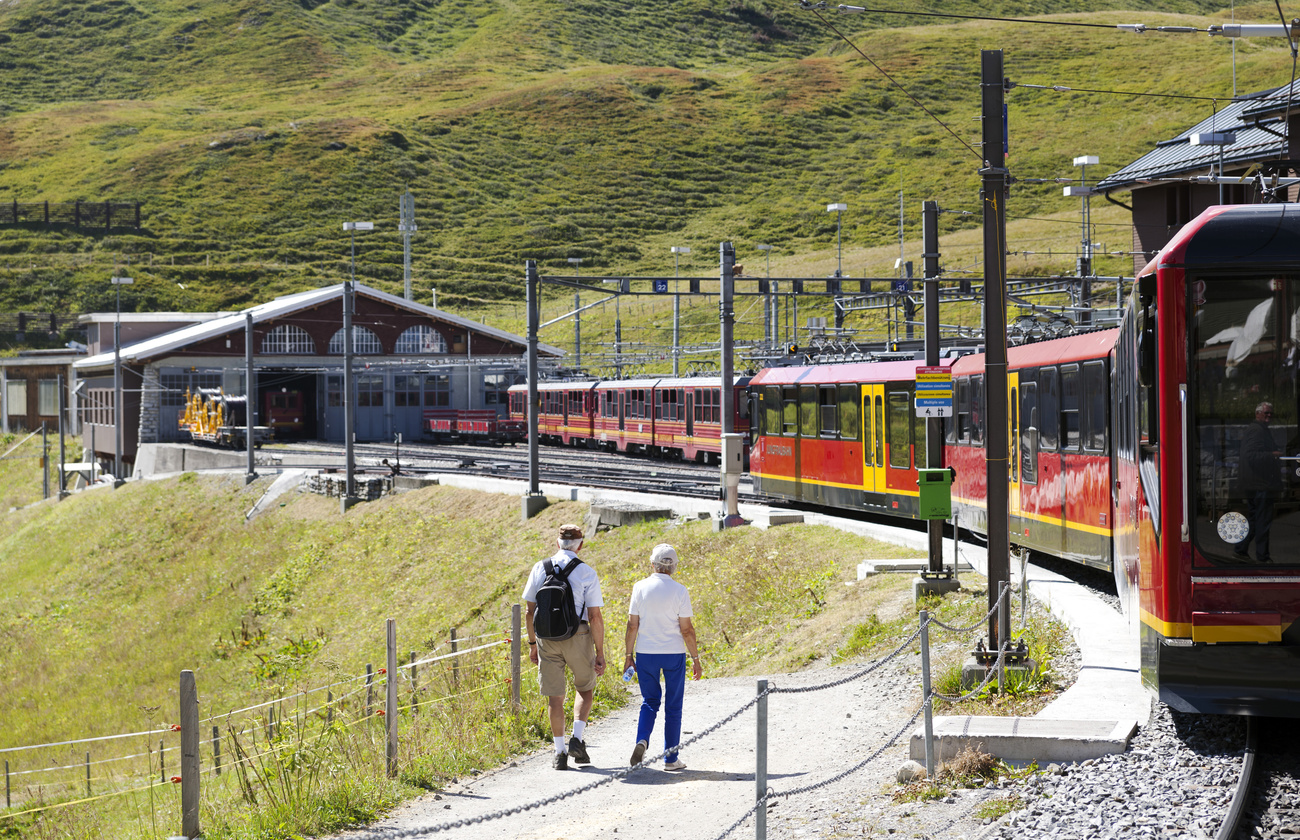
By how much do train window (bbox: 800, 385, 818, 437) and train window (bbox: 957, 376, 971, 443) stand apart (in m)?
5.41

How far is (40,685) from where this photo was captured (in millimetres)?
31875

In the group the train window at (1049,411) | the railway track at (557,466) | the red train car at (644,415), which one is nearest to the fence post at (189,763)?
the train window at (1049,411)

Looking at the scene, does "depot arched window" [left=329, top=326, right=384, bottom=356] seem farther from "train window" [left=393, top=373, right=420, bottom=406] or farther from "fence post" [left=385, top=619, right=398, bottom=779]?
"fence post" [left=385, top=619, right=398, bottom=779]

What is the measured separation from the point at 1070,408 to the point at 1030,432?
1574 millimetres

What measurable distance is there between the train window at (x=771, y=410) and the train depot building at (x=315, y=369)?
122 feet

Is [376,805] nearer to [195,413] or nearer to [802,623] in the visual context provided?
[802,623]

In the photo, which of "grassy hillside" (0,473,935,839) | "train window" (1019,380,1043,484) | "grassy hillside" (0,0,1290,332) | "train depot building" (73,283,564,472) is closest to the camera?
"grassy hillside" (0,473,935,839)

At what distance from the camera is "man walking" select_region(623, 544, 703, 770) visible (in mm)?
10391

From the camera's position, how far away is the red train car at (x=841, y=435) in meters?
23.8

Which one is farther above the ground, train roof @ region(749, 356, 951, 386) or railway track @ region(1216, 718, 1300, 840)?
train roof @ region(749, 356, 951, 386)

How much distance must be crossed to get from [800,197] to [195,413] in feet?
278

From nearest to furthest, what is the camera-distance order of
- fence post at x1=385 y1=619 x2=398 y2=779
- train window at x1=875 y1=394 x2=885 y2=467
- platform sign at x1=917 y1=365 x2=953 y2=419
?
1. fence post at x1=385 y1=619 x2=398 y2=779
2. platform sign at x1=917 y1=365 x2=953 y2=419
3. train window at x1=875 y1=394 x2=885 y2=467

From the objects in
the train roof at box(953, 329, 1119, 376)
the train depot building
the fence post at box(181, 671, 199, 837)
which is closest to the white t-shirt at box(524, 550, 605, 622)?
the fence post at box(181, 671, 199, 837)

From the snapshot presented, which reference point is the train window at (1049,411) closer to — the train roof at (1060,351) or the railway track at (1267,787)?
the train roof at (1060,351)
